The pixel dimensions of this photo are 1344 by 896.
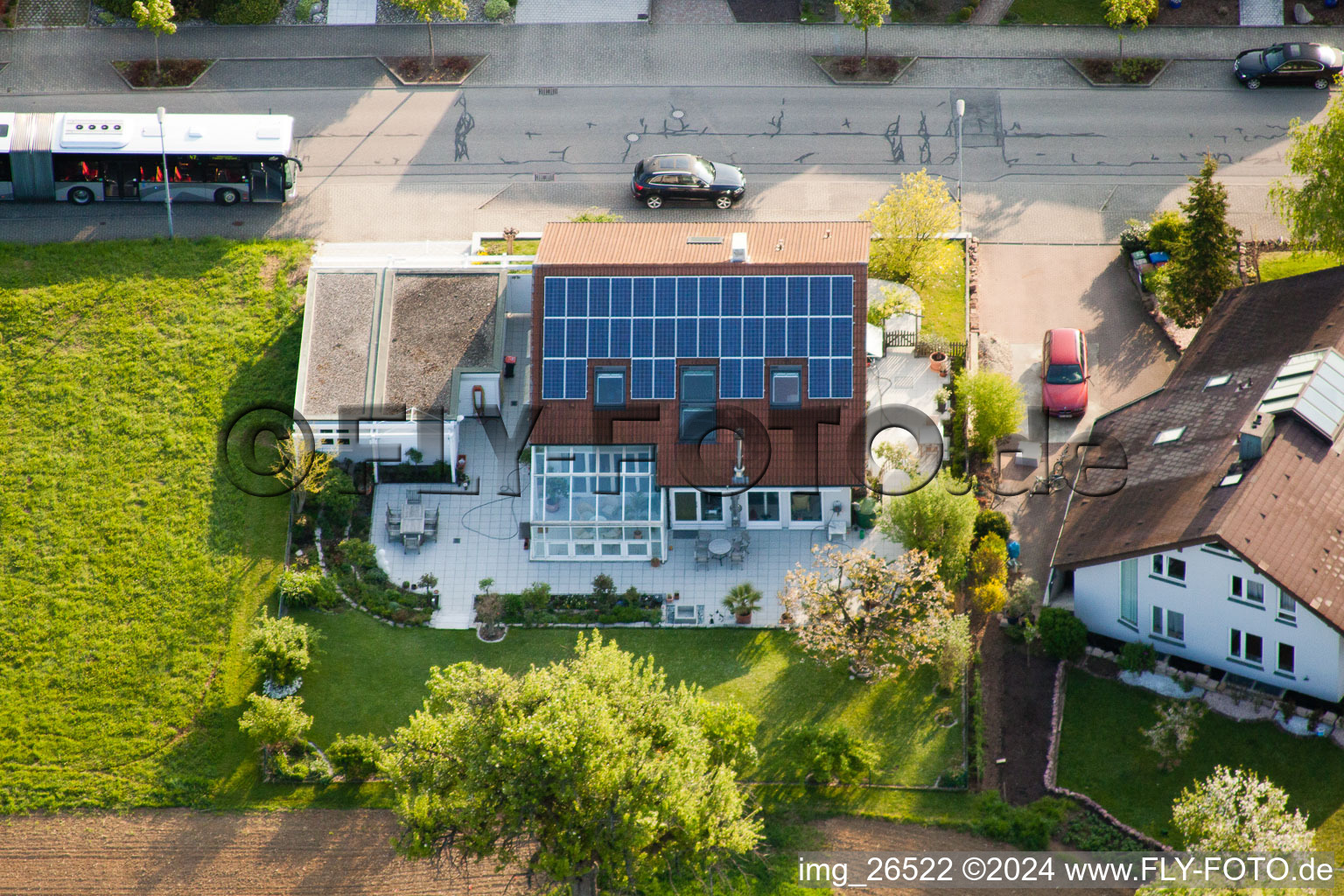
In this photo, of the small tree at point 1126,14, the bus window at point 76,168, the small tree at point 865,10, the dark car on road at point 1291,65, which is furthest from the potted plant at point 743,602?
the dark car on road at point 1291,65

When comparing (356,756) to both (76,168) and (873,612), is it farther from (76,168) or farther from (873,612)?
(76,168)

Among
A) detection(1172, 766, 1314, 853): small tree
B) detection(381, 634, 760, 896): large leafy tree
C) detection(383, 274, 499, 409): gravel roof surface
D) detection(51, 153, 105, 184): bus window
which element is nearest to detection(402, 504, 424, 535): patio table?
detection(383, 274, 499, 409): gravel roof surface

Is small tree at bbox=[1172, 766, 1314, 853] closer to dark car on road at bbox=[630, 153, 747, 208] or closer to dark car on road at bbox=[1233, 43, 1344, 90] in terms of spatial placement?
dark car on road at bbox=[630, 153, 747, 208]

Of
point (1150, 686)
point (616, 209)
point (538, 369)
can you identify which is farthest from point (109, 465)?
point (1150, 686)

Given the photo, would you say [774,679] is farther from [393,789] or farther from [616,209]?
[616,209]

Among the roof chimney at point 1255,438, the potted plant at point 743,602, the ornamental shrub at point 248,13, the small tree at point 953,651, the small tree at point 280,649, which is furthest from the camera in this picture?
the ornamental shrub at point 248,13

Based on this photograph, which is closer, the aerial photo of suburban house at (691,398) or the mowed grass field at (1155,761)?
the mowed grass field at (1155,761)

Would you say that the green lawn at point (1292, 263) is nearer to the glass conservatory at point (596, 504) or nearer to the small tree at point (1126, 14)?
the small tree at point (1126, 14)
